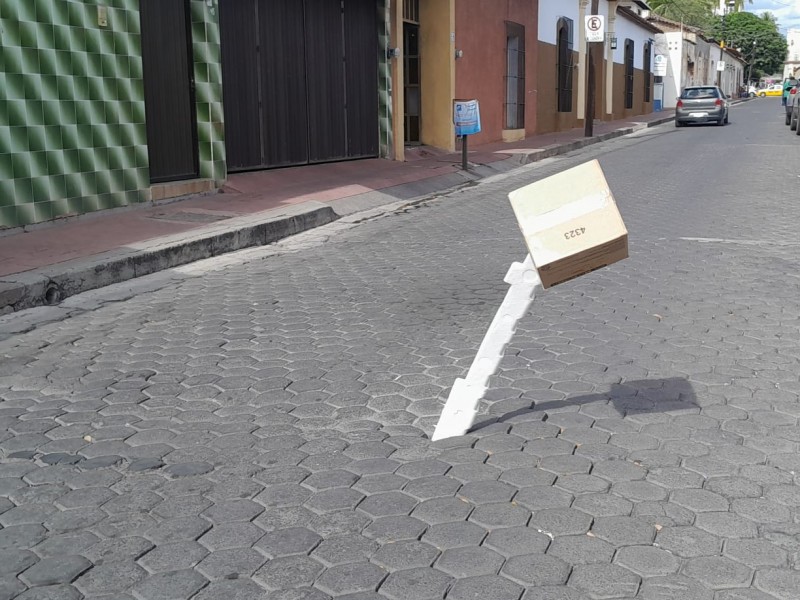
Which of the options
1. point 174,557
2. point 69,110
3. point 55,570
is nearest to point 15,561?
point 55,570

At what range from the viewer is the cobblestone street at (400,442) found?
9.45ft

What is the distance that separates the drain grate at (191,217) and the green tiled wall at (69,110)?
0.57 m

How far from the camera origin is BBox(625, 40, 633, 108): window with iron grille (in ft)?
131

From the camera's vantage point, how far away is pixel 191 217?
10.0m

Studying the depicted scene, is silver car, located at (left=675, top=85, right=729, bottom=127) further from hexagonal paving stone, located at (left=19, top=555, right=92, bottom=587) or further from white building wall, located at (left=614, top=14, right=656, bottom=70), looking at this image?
hexagonal paving stone, located at (left=19, top=555, right=92, bottom=587)

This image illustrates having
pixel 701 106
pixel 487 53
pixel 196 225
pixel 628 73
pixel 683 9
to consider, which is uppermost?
pixel 683 9

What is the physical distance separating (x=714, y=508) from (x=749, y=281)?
4306 millimetres

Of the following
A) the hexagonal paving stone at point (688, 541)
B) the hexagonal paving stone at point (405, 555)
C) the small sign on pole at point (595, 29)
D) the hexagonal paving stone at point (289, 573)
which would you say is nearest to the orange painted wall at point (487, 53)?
the small sign on pole at point (595, 29)

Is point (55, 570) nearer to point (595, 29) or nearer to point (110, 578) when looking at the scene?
point (110, 578)

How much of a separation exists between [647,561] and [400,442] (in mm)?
1343

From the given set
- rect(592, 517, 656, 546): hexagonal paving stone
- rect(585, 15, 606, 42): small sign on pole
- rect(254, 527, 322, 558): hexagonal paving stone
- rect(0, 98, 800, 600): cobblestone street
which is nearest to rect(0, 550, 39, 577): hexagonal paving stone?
rect(0, 98, 800, 600): cobblestone street

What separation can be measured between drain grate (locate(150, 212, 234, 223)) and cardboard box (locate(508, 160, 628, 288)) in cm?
663

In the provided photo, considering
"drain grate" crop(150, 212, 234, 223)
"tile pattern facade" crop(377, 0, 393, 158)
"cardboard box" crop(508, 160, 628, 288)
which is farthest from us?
"tile pattern facade" crop(377, 0, 393, 158)

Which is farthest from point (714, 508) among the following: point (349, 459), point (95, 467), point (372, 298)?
point (372, 298)
